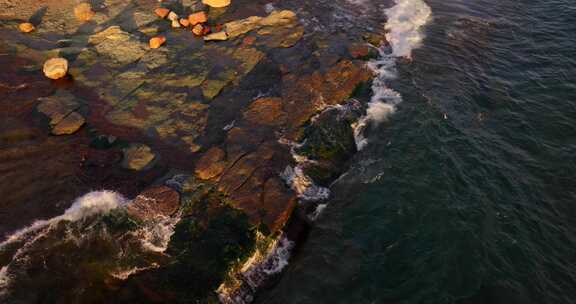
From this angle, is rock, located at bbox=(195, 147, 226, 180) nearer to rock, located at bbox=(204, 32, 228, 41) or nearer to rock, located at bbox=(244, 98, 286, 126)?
rock, located at bbox=(244, 98, 286, 126)

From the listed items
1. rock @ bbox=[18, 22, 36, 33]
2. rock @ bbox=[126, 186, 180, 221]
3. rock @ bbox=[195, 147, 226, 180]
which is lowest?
rock @ bbox=[126, 186, 180, 221]

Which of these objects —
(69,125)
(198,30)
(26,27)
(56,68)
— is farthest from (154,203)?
(26,27)

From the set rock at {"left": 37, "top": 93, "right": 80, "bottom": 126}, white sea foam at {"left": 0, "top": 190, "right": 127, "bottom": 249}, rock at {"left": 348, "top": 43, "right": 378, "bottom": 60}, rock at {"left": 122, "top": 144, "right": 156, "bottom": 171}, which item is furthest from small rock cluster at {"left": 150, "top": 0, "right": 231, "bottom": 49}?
white sea foam at {"left": 0, "top": 190, "right": 127, "bottom": 249}

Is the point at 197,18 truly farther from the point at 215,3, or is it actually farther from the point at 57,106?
the point at 57,106

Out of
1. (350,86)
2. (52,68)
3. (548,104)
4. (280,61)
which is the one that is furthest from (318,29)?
A: (52,68)

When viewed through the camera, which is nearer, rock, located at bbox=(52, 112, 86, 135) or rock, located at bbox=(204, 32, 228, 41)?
rock, located at bbox=(52, 112, 86, 135)

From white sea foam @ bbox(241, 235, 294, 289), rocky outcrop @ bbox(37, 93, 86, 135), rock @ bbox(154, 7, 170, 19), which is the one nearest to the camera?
white sea foam @ bbox(241, 235, 294, 289)

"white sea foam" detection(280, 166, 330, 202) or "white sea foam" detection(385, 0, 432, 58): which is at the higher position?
"white sea foam" detection(385, 0, 432, 58)
